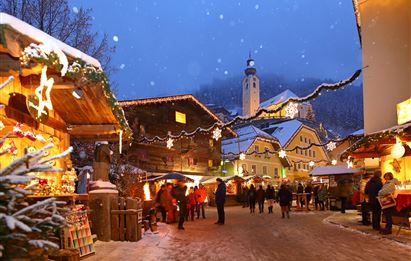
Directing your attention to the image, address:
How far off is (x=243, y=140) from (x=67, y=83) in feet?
139

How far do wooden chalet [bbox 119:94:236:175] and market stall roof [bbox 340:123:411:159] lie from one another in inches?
592

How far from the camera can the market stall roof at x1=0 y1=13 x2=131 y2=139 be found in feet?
18.2

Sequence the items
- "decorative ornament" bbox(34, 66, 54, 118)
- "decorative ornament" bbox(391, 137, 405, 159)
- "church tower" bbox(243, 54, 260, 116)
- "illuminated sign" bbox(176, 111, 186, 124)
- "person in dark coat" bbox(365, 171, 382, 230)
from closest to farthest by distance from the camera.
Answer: "decorative ornament" bbox(34, 66, 54, 118) < "person in dark coat" bbox(365, 171, 382, 230) < "decorative ornament" bbox(391, 137, 405, 159) < "illuminated sign" bbox(176, 111, 186, 124) < "church tower" bbox(243, 54, 260, 116)

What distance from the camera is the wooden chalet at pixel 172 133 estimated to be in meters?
31.9

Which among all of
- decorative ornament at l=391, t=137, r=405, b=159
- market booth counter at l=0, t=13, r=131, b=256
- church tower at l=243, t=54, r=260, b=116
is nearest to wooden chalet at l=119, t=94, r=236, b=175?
market booth counter at l=0, t=13, r=131, b=256

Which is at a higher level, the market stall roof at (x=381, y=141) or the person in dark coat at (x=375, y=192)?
the market stall roof at (x=381, y=141)

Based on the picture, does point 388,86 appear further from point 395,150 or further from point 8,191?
point 8,191

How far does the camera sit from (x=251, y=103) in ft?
329

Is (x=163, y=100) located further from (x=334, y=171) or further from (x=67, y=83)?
(x=67, y=83)

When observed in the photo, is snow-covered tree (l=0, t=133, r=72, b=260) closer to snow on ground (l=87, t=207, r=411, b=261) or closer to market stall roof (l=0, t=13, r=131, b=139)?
market stall roof (l=0, t=13, r=131, b=139)

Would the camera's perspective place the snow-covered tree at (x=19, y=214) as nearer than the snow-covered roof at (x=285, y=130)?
Yes

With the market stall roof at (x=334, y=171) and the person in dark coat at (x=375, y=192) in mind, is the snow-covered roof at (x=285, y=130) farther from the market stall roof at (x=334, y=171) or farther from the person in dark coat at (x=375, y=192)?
the person in dark coat at (x=375, y=192)

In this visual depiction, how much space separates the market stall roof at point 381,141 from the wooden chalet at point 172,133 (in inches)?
592

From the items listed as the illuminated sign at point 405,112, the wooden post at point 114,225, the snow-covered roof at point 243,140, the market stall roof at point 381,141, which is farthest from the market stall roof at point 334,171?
the snow-covered roof at point 243,140
